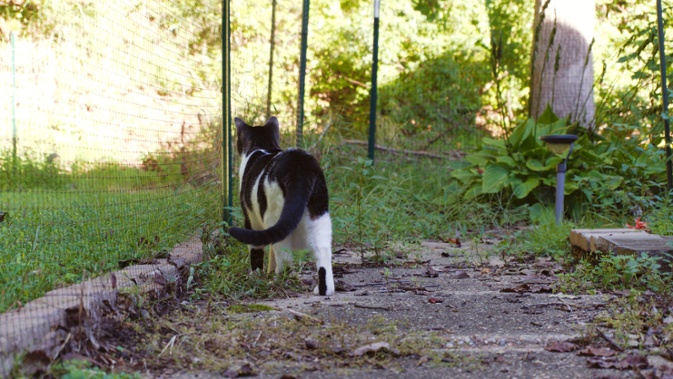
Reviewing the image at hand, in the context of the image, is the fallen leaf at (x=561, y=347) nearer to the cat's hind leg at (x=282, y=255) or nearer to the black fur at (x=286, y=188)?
the black fur at (x=286, y=188)

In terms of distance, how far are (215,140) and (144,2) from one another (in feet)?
4.91

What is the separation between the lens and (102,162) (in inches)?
171

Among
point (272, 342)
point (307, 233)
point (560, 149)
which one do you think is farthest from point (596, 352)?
point (560, 149)

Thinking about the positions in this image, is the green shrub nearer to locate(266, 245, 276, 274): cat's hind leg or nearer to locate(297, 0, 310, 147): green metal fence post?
locate(297, 0, 310, 147): green metal fence post

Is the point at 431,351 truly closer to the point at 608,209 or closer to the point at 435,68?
the point at 608,209

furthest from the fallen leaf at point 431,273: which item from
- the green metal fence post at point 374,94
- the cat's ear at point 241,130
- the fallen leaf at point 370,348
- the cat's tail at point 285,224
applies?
the green metal fence post at point 374,94

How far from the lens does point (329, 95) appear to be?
1202 centimetres

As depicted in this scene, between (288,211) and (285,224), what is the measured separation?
0.29 ft

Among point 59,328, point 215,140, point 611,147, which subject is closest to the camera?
point 59,328

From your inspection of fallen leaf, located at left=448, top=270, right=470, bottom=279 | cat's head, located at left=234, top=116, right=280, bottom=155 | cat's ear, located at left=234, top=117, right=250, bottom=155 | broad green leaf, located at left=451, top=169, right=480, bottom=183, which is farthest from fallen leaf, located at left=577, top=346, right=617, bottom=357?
broad green leaf, located at left=451, top=169, right=480, bottom=183

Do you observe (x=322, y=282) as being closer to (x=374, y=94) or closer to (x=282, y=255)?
(x=282, y=255)

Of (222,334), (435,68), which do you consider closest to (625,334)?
(222,334)

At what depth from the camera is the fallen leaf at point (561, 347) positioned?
2.56 metres

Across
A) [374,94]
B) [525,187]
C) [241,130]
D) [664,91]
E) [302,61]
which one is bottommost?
[525,187]
